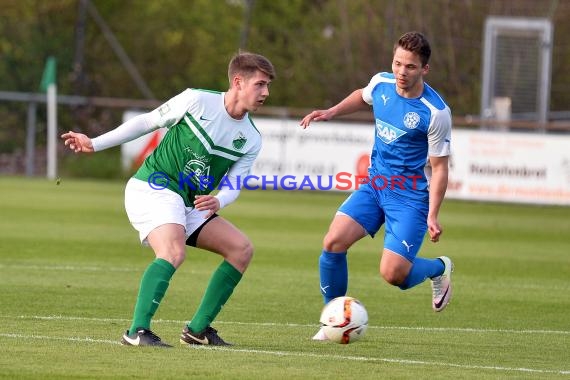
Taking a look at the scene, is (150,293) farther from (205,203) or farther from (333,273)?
(333,273)

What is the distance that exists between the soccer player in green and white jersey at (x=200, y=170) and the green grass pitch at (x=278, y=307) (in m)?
0.51

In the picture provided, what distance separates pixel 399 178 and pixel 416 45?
3.23ft

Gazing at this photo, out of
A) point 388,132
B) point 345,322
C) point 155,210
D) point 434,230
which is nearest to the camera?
point 155,210

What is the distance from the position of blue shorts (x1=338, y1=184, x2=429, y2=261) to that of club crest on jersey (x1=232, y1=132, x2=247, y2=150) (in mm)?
1099

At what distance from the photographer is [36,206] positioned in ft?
72.9

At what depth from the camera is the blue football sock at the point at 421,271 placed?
937 cm

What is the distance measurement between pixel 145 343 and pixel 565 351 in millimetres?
2886

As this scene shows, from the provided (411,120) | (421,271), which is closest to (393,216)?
(421,271)

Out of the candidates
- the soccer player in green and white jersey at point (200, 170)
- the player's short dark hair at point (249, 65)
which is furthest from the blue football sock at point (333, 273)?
the player's short dark hair at point (249, 65)

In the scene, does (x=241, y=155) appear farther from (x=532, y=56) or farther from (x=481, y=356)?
(x=532, y=56)

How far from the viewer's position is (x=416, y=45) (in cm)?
889

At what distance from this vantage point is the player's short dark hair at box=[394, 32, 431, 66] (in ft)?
Answer: 29.1

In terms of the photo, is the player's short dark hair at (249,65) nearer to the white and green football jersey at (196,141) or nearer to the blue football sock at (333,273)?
the white and green football jersey at (196,141)

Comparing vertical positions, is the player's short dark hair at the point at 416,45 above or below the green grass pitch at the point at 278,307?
above
